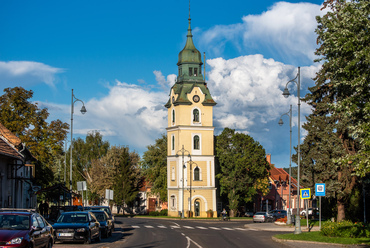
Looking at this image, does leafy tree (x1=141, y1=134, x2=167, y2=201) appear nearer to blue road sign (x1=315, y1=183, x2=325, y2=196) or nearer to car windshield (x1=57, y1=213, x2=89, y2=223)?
blue road sign (x1=315, y1=183, x2=325, y2=196)

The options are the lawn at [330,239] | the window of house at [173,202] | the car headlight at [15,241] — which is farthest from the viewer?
the window of house at [173,202]

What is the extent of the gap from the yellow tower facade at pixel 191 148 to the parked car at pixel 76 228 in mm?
48842

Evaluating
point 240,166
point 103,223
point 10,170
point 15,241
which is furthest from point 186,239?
point 240,166

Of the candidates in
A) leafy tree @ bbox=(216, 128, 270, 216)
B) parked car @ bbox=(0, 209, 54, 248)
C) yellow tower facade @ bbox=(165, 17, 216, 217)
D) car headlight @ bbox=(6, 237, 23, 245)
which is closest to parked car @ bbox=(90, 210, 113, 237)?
parked car @ bbox=(0, 209, 54, 248)

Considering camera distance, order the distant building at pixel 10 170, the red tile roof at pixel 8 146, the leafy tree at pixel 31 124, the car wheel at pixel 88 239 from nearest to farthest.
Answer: the car wheel at pixel 88 239
the red tile roof at pixel 8 146
the distant building at pixel 10 170
the leafy tree at pixel 31 124

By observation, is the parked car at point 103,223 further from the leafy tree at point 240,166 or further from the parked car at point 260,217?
the leafy tree at point 240,166

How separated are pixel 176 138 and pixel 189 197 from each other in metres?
8.76

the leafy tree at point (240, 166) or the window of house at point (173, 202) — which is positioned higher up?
the leafy tree at point (240, 166)

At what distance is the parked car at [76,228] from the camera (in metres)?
22.1

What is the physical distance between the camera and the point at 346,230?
26938 mm

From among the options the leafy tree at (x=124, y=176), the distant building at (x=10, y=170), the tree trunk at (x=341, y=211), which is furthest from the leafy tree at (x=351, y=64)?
the leafy tree at (x=124, y=176)

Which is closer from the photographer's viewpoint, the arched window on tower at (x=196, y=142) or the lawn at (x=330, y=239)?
the lawn at (x=330, y=239)

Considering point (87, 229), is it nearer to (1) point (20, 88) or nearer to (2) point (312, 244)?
(2) point (312, 244)

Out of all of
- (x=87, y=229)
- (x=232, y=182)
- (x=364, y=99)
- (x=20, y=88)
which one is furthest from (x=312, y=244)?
(x=232, y=182)
